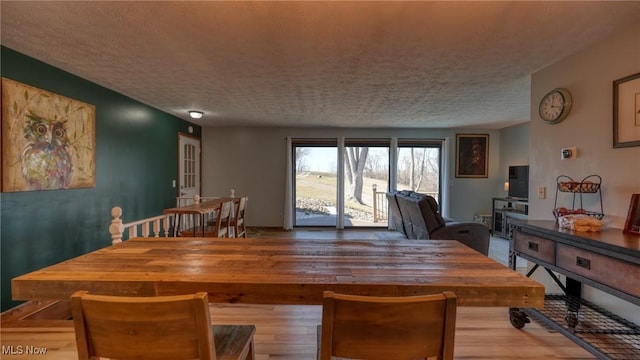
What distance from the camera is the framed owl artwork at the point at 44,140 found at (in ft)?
7.93

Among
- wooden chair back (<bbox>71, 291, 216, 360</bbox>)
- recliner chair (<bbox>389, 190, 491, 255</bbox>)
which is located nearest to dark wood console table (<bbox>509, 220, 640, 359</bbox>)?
recliner chair (<bbox>389, 190, 491, 255</bbox>)

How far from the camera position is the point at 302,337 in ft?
7.39

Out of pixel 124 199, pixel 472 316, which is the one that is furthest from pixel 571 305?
pixel 124 199

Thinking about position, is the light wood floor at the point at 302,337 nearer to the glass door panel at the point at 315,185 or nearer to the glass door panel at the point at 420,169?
the glass door panel at the point at 315,185

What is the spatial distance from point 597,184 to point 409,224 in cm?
272

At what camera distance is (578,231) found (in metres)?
1.96

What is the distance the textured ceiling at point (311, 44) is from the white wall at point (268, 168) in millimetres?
2389

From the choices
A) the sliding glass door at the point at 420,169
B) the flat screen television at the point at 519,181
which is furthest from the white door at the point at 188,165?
the flat screen television at the point at 519,181

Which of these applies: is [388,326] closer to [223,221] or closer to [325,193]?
[223,221]

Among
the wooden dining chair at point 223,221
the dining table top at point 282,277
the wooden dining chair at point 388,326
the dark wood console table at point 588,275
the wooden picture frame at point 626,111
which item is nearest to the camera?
the wooden dining chair at point 388,326

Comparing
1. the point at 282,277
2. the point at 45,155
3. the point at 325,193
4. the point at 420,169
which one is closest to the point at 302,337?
the point at 282,277

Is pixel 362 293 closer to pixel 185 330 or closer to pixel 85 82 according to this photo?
pixel 185 330

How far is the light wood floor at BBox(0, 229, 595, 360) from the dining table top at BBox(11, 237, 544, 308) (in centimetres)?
111

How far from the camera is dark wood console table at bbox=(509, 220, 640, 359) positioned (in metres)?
1.57
